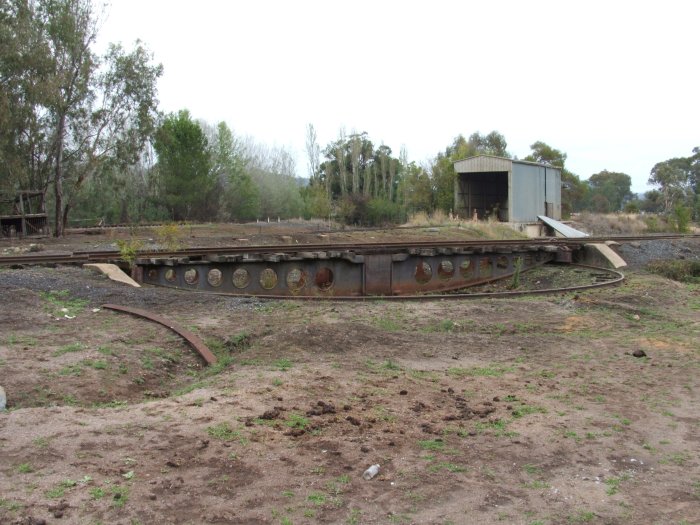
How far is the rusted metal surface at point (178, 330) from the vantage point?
28.3ft

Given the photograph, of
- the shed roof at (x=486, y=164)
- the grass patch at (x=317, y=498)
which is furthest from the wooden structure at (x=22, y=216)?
the grass patch at (x=317, y=498)

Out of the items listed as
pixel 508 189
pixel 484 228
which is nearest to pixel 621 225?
pixel 508 189

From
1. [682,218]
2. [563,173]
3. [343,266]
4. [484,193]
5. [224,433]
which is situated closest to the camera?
[224,433]

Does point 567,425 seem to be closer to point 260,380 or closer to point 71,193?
point 260,380

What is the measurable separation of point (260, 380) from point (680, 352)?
628 centimetres

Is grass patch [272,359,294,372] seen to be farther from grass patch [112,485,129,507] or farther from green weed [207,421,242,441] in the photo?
grass patch [112,485,129,507]

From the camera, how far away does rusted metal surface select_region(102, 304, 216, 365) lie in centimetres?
863

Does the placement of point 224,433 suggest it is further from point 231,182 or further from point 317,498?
point 231,182

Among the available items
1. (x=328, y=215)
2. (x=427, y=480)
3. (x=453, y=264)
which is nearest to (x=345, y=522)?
(x=427, y=480)

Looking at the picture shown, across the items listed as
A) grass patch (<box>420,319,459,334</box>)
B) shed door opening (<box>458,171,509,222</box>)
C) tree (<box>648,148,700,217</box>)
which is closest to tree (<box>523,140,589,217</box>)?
tree (<box>648,148,700,217</box>)

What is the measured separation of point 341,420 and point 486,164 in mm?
39907

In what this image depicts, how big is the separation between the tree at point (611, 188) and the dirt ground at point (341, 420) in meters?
93.8

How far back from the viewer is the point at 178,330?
31.2 feet

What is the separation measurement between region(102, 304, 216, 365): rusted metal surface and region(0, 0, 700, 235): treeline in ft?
75.6
